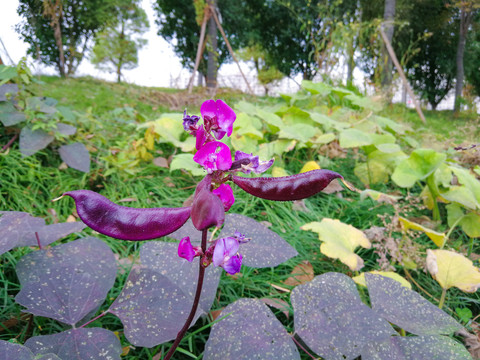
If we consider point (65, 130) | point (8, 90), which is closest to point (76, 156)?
point (65, 130)

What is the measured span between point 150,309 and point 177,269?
0.51ft

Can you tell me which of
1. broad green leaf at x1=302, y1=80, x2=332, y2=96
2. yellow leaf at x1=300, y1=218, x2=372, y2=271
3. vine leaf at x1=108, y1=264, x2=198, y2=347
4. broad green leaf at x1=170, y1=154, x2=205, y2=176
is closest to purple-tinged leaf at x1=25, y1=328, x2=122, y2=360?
vine leaf at x1=108, y1=264, x2=198, y2=347

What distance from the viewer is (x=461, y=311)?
1.09 m

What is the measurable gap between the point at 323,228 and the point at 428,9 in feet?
62.7

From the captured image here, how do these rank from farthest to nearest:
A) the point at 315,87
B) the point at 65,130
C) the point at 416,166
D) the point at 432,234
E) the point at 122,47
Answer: the point at 122,47 → the point at 315,87 → the point at 65,130 → the point at 416,166 → the point at 432,234

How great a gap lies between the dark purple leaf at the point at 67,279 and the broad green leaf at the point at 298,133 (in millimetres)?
1516

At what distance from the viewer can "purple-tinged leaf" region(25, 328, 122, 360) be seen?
1.91 feet

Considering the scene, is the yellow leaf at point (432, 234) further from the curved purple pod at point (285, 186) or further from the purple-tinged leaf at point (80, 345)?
the purple-tinged leaf at point (80, 345)

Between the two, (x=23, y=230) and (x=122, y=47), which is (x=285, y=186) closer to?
(x=23, y=230)

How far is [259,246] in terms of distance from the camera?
0.87 meters

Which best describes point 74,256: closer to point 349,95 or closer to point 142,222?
point 142,222

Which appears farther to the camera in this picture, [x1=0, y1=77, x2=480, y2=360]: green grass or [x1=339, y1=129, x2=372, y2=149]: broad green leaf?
[x1=339, y1=129, x2=372, y2=149]: broad green leaf

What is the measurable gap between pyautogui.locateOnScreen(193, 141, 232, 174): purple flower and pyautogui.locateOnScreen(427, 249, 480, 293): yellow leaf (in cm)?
93

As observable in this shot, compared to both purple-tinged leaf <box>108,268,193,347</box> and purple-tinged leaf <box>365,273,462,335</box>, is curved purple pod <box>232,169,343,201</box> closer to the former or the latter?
purple-tinged leaf <box>108,268,193,347</box>
